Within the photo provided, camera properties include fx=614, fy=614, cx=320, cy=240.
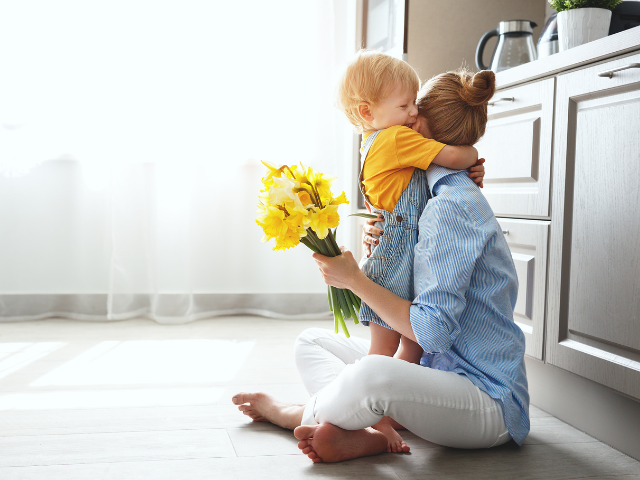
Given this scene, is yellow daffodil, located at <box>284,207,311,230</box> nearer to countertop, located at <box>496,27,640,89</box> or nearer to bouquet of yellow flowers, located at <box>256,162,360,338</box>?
bouquet of yellow flowers, located at <box>256,162,360,338</box>

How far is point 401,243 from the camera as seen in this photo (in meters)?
1.26

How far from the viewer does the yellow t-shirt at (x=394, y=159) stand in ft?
3.99

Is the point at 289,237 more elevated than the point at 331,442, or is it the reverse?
the point at 289,237

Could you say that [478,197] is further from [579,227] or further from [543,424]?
[543,424]

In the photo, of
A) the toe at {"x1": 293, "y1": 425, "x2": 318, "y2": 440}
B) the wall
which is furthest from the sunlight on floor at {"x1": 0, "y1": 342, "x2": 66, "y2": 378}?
the wall

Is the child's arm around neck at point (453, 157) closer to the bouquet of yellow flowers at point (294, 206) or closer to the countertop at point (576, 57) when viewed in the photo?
the bouquet of yellow flowers at point (294, 206)

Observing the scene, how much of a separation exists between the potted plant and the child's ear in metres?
0.62

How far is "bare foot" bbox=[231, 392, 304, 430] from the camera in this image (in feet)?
4.46

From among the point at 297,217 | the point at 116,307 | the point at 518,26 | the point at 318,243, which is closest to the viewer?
the point at 297,217

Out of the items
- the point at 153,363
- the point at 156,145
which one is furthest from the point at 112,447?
the point at 156,145

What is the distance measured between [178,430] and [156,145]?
1.51m

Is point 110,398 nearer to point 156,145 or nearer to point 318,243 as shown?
point 318,243

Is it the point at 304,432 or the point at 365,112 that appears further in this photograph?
the point at 365,112

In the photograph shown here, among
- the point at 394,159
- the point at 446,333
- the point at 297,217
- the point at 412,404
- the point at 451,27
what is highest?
the point at 451,27
